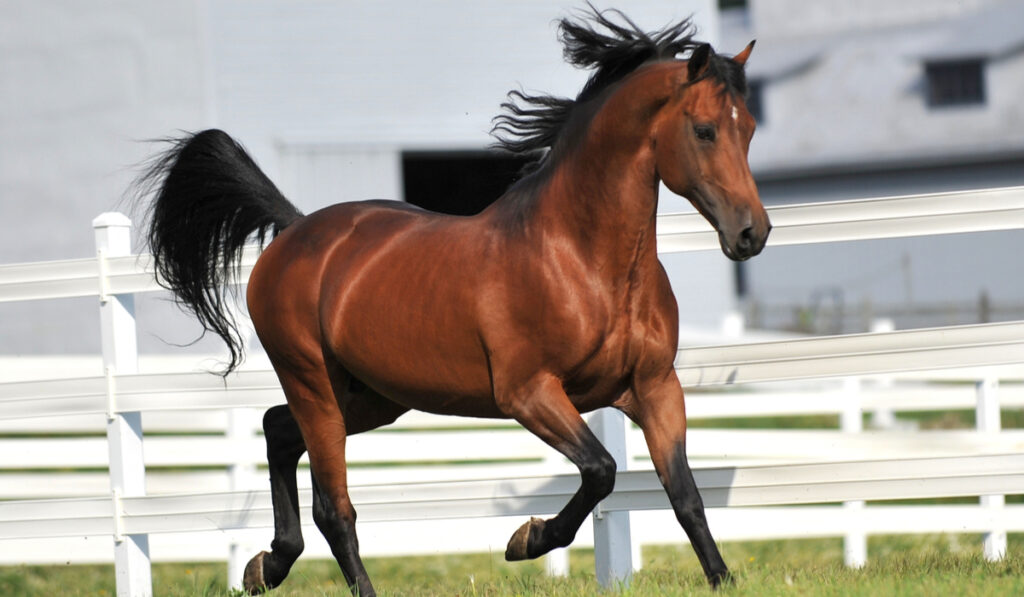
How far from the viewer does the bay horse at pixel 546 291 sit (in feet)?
13.4

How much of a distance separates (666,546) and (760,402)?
5.20ft

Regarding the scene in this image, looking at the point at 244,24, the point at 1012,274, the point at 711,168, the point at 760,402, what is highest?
the point at 244,24

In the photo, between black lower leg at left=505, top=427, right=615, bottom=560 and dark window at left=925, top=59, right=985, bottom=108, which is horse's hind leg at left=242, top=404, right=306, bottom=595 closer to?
black lower leg at left=505, top=427, right=615, bottom=560

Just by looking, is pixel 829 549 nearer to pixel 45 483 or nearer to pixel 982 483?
pixel 982 483

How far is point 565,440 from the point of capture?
413 centimetres

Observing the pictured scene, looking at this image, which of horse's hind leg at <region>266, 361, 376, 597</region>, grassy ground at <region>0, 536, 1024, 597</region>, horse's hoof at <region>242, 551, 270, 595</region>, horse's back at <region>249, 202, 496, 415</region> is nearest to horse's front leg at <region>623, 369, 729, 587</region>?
grassy ground at <region>0, 536, 1024, 597</region>

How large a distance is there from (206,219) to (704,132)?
94.1 inches

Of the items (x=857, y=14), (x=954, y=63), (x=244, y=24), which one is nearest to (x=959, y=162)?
(x=954, y=63)

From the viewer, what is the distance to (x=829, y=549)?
9383 millimetres

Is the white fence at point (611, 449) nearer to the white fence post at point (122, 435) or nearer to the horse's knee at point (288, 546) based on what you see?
the white fence post at point (122, 435)

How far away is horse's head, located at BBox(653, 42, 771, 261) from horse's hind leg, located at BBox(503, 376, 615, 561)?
714mm

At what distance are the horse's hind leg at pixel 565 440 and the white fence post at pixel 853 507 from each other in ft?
10.5

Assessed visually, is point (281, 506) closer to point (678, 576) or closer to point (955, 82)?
point (678, 576)

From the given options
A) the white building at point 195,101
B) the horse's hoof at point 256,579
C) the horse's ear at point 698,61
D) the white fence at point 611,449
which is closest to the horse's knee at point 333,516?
the horse's hoof at point 256,579
